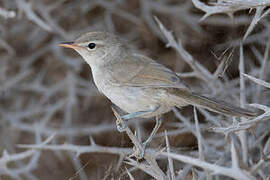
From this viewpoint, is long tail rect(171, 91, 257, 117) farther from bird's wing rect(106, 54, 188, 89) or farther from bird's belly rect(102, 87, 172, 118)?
bird's belly rect(102, 87, 172, 118)

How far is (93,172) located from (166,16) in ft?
7.00

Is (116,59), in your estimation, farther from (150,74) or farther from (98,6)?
(98,6)

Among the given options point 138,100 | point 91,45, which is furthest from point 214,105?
point 91,45

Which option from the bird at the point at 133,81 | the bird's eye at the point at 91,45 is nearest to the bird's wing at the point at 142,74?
the bird at the point at 133,81

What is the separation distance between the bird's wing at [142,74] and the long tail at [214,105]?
77 mm

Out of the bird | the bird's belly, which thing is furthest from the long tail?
the bird's belly

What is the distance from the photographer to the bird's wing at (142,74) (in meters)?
2.67

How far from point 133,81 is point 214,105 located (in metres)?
0.70

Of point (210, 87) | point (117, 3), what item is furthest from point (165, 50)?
point (210, 87)

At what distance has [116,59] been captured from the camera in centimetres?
312

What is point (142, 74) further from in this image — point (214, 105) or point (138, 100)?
point (214, 105)

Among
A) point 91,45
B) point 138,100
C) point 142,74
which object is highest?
point 91,45

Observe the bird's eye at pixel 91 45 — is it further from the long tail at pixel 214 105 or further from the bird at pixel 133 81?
the long tail at pixel 214 105

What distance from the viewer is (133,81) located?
2.79 m
